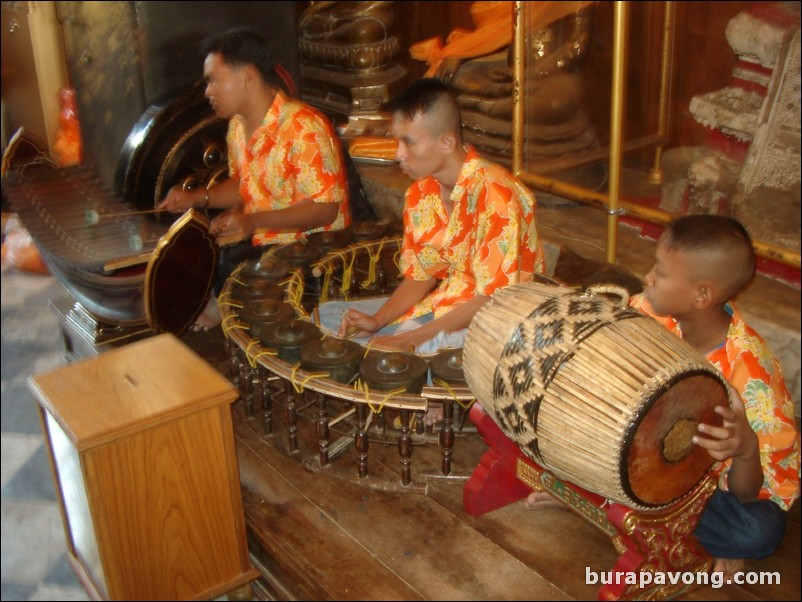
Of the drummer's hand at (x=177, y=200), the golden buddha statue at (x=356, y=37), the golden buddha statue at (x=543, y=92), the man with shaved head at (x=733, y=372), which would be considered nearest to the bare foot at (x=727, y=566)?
the man with shaved head at (x=733, y=372)

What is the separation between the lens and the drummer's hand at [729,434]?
1904 millimetres

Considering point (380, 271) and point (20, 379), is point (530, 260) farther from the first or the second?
point (20, 379)

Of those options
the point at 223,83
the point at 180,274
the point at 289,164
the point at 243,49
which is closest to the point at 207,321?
the point at 180,274

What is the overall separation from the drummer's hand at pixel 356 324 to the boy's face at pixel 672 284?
1.01 meters

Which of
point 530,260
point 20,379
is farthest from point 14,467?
point 530,260

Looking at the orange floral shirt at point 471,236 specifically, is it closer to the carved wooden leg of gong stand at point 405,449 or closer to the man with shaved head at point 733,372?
the carved wooden leg of gong stand at point 405,449

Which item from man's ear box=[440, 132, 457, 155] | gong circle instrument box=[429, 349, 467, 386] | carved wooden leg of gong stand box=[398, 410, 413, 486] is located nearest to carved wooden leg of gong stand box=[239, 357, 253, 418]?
carved wooden leg of gong stand box=[398, 410, 413, 486]

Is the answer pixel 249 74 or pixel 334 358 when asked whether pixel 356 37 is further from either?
pixel 334 358

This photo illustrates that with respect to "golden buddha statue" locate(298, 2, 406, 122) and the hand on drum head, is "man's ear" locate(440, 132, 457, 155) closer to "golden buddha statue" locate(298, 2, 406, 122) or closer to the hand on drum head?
the hand on drum head

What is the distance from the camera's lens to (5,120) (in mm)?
4391

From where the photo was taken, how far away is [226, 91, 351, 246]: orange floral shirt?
11.6ft

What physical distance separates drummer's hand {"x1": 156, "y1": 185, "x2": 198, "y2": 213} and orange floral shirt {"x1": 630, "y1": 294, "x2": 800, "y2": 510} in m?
2.21

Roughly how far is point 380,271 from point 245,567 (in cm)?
146

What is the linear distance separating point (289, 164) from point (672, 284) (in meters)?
1.95
